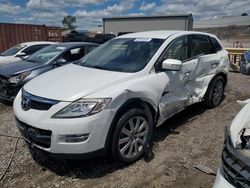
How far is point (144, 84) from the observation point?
132 inches

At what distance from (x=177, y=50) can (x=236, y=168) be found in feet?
9.32

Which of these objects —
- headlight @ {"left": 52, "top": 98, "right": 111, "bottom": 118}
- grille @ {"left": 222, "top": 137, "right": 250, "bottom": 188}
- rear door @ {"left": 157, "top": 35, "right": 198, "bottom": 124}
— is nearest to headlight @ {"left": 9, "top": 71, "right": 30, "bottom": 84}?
headlight @ {"left": 52, "top": 98, "right": 111, "bottom": 118}

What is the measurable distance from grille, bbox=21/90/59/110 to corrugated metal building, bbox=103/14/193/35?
2384cm

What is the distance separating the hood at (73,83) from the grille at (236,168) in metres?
1.63

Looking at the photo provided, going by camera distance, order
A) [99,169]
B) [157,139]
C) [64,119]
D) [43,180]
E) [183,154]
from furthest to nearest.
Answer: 1. [157,139]
2. [183,154]
3. [99,169]
4. [43,180]
5. [64,119]

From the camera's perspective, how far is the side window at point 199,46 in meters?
4.66

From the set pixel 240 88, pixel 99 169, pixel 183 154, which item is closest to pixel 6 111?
pixel 99 169

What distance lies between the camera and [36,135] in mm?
2912

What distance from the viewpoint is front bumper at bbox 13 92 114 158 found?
275cm

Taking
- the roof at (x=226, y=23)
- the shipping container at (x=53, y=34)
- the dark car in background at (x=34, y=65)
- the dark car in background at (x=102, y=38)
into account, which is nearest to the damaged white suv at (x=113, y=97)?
the dark car in background at (x=34, y=65)

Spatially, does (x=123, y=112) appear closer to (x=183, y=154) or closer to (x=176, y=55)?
(x=183, y=154)

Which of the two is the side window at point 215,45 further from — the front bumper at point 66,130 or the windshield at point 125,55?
the front bumper at point 66,130

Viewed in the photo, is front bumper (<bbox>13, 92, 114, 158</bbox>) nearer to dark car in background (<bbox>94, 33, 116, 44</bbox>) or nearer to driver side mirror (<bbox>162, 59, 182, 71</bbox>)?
driver side mirror (<bbox>162, 59, 182, 71</bbox>)

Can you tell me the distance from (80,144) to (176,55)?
2.26m
